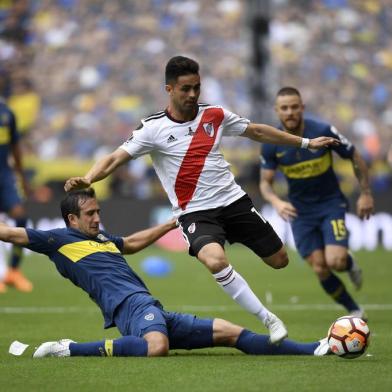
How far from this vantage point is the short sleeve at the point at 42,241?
816 centimetres

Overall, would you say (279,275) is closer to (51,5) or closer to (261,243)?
(261,243)

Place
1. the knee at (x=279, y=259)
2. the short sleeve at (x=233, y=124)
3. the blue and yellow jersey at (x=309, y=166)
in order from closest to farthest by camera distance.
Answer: the short sleeve at (x=233, y=124) < the knee at (x=279, y=259) < the blue and yellow jersey at (x=309, y=166)

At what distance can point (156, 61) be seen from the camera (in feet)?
93.1

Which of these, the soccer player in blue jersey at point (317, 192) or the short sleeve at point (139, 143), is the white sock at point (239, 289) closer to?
the short sleeve at point (139, 143)

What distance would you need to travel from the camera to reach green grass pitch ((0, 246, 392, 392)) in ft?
22.3

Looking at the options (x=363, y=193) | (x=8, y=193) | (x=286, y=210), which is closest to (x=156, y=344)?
(x=286, y=210)

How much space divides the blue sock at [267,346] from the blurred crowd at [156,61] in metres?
17.7

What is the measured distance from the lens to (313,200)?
1174cm

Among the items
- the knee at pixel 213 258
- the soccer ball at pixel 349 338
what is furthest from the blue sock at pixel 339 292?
the soccer ball at pixel 349 338

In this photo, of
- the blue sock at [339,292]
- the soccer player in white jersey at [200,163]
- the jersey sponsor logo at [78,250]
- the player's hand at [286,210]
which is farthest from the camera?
the blue sock at [339,292]

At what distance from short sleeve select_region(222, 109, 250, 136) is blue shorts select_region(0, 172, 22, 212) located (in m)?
6.27

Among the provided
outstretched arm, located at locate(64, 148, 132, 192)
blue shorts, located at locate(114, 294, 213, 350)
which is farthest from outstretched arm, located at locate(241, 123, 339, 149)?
blue shorts, located at locate(114, 294, 213, 350)

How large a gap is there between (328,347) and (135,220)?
1516 cm

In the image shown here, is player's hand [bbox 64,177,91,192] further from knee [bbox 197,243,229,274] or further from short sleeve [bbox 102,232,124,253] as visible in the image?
knee [bbox 197,243,229,274]
